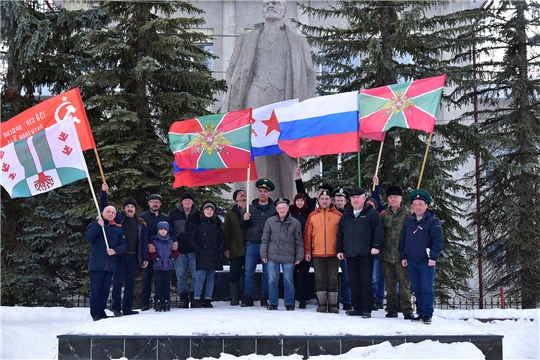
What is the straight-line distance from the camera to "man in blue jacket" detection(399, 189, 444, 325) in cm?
870

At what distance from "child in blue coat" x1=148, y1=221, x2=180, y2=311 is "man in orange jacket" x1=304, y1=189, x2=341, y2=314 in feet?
7.11

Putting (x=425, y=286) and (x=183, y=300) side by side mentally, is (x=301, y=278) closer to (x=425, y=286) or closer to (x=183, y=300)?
(x=183, y=300)

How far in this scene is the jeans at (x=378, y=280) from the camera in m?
10.4

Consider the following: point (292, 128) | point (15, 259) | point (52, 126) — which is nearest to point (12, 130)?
point (52, 126)

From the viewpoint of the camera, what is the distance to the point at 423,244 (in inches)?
344

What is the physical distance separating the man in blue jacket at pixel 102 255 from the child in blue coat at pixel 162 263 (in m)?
0.60

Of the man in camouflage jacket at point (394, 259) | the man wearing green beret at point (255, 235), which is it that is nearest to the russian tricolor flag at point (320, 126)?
the man wearing green beret at point (255, 235)

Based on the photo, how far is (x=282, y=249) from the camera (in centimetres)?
973

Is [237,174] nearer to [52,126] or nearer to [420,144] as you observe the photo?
[52,126]

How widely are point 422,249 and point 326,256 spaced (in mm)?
1511

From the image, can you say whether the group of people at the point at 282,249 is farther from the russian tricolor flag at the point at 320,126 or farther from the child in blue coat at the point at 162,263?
the russian tricolor flag at the point at 320,126

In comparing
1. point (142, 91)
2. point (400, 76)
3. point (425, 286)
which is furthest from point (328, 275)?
point (400, 76)

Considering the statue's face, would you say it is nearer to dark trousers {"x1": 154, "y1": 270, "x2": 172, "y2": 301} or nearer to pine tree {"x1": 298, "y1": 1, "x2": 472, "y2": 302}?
dark trousers {"x1": 154, "y1": 270, "x2": 172, "y2": 301}

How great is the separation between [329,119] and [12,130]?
4.64m
